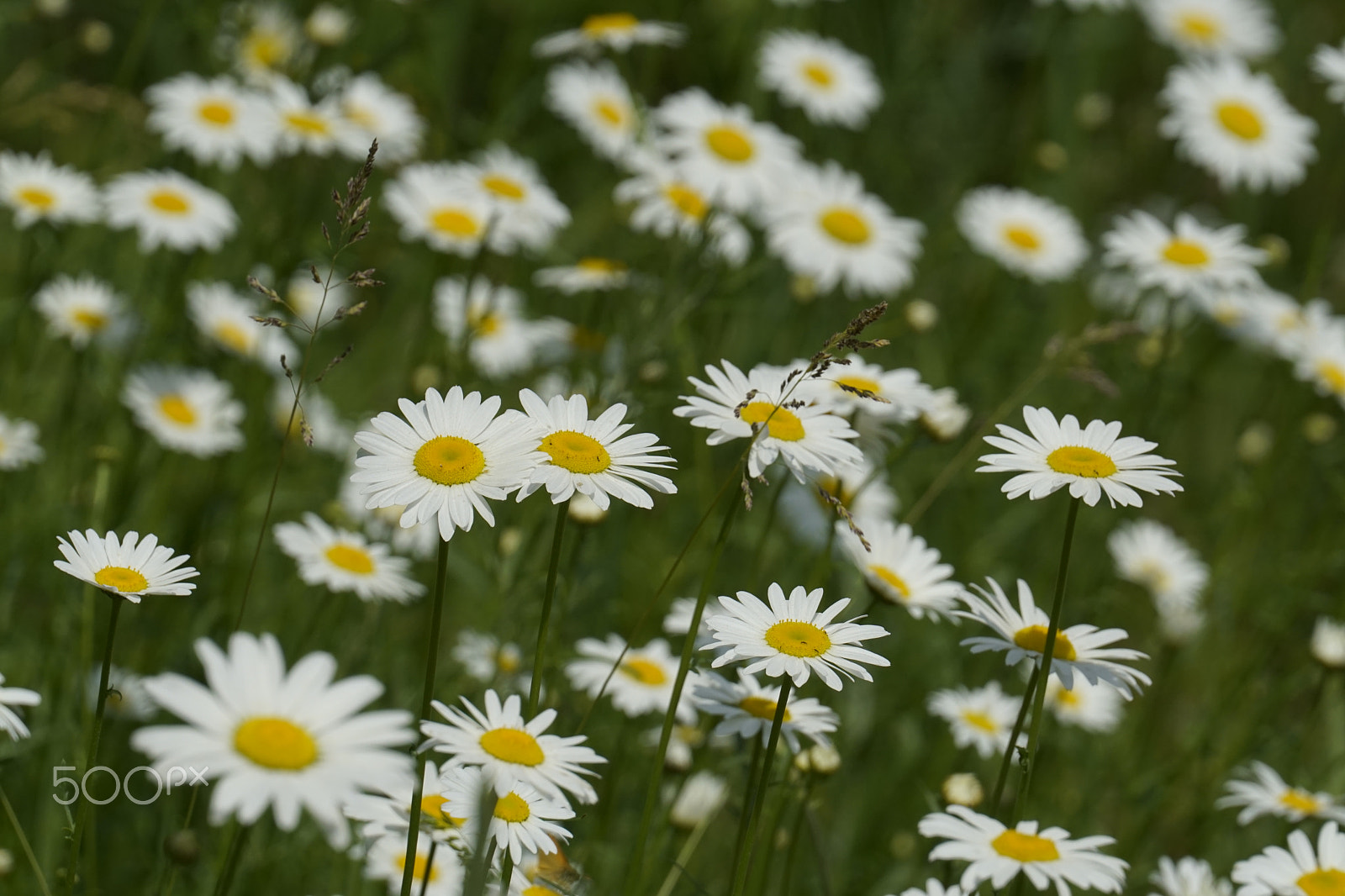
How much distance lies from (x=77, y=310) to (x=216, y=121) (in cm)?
87

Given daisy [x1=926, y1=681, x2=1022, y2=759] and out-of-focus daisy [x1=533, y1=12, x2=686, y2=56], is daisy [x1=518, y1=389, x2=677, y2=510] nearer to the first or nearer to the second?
daisy [x1=926, y1=681, x2=1022, y2=759]

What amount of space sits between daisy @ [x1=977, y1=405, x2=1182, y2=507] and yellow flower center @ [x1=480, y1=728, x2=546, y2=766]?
725 millimetres

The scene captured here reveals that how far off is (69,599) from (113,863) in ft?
1.96

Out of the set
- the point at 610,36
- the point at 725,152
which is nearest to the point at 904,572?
the point at 725,152

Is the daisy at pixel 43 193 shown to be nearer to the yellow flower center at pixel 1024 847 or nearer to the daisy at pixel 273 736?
the daisy at pixel 273 736

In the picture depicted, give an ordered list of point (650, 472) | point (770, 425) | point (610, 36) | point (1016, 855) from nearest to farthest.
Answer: point (1016, 855), point (770, 425), point (650, 472), point (610, 36)

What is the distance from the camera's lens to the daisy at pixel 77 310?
364 cm

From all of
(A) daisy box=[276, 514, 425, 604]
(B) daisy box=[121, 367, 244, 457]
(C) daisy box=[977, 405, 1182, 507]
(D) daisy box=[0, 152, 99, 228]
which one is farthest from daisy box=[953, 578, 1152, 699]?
(D) daisy box=[0, 152, 99, 228]

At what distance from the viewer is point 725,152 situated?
4508 mm

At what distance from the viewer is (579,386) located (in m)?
3.73

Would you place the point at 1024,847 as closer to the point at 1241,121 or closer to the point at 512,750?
the point at 512,750

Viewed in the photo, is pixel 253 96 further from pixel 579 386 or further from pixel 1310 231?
pixel 1310 231

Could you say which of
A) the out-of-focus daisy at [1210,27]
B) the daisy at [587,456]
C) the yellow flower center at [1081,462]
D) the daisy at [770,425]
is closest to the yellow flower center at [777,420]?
the daisy at [770,425]

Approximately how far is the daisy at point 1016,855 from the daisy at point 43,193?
2988mm
